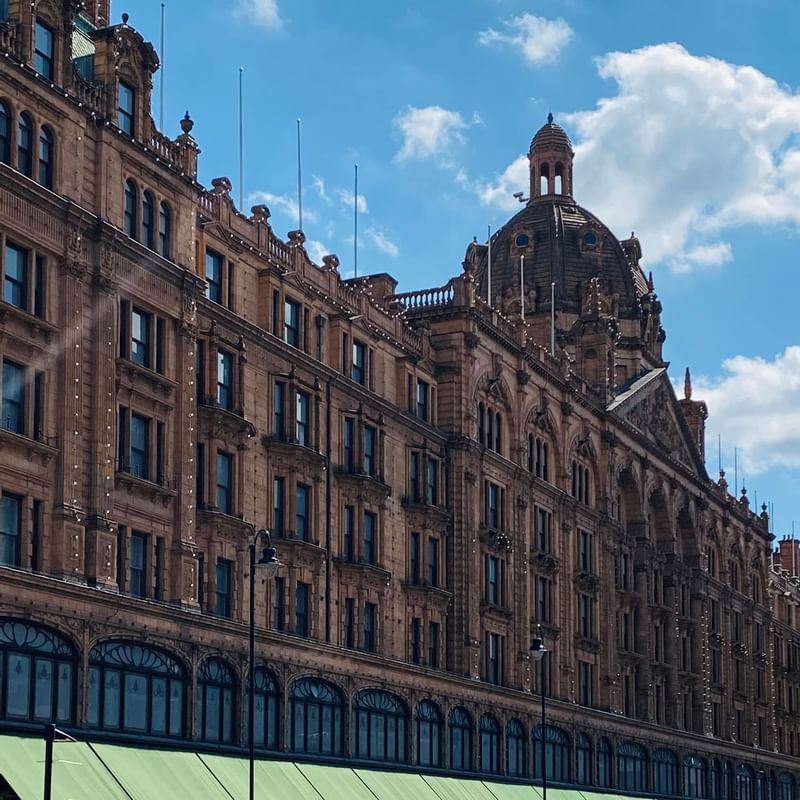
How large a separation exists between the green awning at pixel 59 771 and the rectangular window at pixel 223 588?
11.0 meters

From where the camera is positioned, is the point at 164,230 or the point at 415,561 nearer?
the point at 164,230

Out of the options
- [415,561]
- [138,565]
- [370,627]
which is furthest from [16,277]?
[415,561]

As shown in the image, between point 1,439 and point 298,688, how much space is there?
17.9m

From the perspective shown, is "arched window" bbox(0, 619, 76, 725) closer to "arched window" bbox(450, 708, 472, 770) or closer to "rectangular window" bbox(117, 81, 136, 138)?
"rectangular window" bbox(117, 81, 136, 138)

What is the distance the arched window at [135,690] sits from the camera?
5050 centimetres

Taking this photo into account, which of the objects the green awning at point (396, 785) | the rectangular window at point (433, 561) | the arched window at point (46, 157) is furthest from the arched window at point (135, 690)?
the rectangular window at point (433, 561)

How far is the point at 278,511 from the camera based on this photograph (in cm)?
6347

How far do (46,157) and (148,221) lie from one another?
5.46 meters

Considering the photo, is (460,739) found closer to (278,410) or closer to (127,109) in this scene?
(278,410)

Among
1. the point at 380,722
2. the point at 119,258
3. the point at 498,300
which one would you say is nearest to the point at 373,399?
the point at 380,722

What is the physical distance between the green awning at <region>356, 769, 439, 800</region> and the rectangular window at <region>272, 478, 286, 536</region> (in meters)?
9.30

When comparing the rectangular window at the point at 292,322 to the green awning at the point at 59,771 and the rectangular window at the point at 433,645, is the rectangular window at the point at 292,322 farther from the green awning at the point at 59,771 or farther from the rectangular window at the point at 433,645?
the green awning at the point at 59,771

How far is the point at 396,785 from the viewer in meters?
65.6

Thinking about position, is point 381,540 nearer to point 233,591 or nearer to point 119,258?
point 233,591
